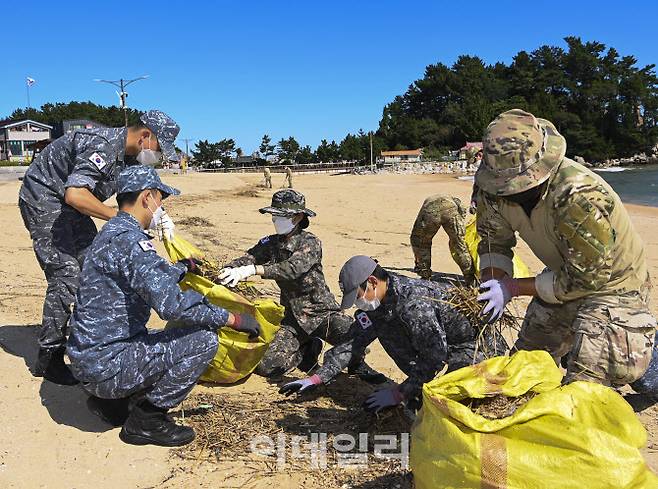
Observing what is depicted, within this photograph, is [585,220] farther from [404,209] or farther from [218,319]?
[404,209]

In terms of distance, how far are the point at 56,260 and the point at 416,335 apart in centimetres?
262

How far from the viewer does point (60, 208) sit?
4512 millimetres

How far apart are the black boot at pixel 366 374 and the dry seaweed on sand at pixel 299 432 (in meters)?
0.15

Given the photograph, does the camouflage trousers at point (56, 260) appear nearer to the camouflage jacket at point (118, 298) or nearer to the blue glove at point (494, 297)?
the camouflage jacket at point (118, 298)

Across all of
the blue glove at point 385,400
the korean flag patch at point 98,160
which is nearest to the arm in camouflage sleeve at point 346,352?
the blue glove at point 385,400

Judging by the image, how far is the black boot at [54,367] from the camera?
169 inches

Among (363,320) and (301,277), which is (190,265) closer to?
(301,277)

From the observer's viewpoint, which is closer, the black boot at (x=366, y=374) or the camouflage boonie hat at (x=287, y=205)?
the black boot at (x=366, y=374)

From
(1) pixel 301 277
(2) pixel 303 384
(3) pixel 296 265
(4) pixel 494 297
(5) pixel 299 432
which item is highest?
(4) pixel 494 297

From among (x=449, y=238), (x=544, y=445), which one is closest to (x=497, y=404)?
(x=544, y=445)

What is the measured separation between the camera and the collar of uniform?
3.33 metres

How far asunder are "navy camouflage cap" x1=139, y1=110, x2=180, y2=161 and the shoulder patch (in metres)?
1.79

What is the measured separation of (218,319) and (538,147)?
5.99 ft

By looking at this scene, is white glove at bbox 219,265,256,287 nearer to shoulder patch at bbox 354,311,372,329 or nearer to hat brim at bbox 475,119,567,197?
shoulder patch at bbox 354,311,372,329
